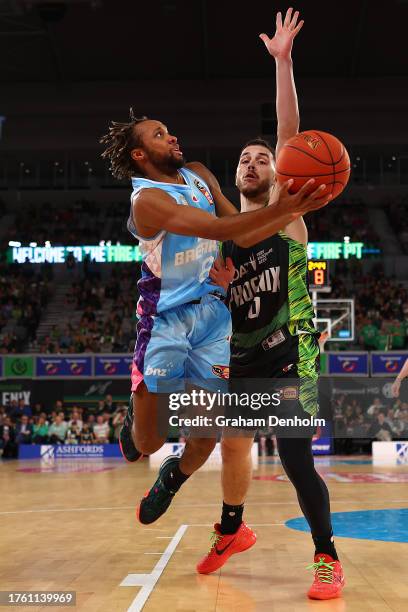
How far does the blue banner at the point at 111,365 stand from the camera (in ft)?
76.4

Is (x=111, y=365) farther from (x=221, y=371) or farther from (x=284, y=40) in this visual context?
(x=284, y=40)

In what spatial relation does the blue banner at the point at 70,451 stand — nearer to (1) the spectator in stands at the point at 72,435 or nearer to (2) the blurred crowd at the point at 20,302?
(1) the spectator in stands at the point at 72,435

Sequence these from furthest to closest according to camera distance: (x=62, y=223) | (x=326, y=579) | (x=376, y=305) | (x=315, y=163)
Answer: (x=62, y=223) → (x=376, y=305) → (x=326, y=579) → (x=315, y=163)

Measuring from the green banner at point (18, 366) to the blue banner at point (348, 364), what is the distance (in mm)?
8485

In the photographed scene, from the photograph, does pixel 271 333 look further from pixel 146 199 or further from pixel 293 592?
pixel 293 592

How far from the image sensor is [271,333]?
4.94 meters

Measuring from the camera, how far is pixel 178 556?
228 inches

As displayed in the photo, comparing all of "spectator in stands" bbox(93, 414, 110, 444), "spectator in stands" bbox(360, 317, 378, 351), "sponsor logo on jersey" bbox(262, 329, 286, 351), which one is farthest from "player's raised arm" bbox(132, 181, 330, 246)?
"spectator in stands" bbox(360, 317, 378, 351)

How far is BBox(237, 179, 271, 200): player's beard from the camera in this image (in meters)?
5.21

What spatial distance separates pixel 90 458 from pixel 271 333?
17.0 metres

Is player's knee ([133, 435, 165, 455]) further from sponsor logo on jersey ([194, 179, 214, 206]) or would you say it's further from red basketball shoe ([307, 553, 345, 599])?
sponsor logo on jersey ([194, 179, 214, 206])

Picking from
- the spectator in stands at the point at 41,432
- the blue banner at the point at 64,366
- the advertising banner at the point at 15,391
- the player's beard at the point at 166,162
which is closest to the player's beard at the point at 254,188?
the player's beard at the point at 166,162

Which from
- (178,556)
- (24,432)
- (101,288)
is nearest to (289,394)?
(178,556)

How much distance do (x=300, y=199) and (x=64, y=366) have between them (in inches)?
799
